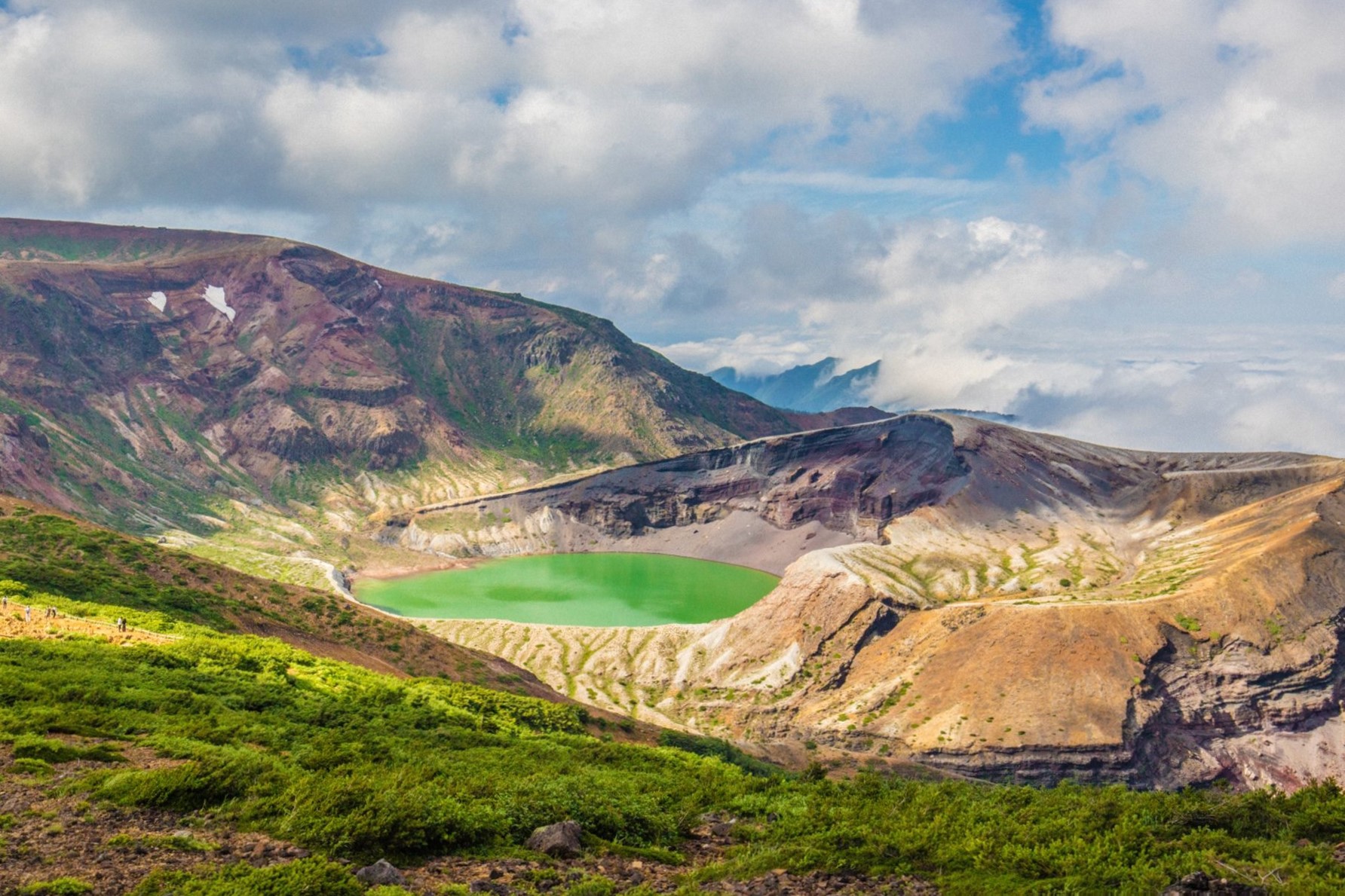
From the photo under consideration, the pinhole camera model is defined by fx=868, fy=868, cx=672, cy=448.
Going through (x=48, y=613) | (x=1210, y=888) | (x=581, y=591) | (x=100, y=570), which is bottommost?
(x=581, y=591)

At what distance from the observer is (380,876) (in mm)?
12648

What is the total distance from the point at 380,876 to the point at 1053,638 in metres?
56.3

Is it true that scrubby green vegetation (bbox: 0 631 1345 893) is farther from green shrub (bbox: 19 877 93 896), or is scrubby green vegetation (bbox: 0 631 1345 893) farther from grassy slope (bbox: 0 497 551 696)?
grassy slope (bbox: 0 497 551 696)

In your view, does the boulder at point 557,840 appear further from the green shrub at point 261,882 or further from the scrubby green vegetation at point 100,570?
the scrubby green vegetation at point 100,570

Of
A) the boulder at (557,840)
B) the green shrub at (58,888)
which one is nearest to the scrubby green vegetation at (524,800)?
the boulder at (557,840)

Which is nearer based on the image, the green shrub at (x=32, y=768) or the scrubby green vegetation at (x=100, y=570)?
the green shrub at (x=32, y=768)

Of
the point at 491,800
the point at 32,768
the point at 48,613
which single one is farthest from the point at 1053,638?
the point at 32,768

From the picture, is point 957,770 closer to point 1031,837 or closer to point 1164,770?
point 1164,770

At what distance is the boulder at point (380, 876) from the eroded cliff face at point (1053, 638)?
48.6 m

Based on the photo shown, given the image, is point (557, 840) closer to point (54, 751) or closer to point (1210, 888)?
point (54, 751)

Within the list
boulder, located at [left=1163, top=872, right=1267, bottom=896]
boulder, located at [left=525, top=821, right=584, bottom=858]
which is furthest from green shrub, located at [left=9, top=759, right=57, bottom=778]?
boulder, located at [left=1163, top=872, right=1267, bottom=896]

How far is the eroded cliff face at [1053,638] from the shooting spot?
55.4 m

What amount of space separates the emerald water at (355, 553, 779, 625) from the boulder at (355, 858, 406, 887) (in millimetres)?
85248

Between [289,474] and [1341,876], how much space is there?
617 ft
